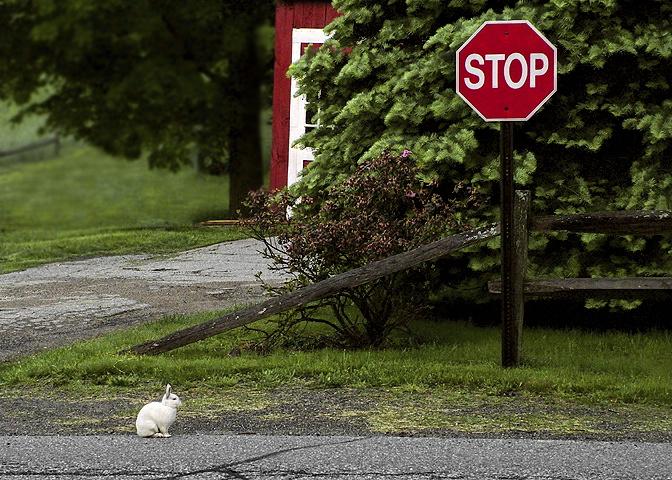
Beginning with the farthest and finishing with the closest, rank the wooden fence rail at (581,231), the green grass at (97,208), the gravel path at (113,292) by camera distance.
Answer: the gravel path at (113,292), the green grass at (97,208), the wooden fence rail at (581,231)

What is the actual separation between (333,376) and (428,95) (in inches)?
117

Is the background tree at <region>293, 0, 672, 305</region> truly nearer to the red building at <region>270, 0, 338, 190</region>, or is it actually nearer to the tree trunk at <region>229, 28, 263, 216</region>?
the red building at <region>270, 0, 338, 190</region>

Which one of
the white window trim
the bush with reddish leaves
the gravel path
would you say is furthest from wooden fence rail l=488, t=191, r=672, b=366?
the white window trim

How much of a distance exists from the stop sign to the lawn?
1891mm

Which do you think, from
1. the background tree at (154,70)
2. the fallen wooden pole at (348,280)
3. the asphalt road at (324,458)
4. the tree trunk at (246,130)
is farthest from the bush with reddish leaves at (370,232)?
the tree trunk at (246,130)

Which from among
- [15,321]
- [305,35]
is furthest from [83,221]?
[15,321]

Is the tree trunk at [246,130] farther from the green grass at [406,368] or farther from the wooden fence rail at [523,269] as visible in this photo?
the wooden fence rail at [523,269]

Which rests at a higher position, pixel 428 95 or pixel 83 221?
pixel 428 95

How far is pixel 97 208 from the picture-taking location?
25.1 meters

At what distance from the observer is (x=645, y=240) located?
10.9 m

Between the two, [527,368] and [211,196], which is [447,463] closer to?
[527,368]

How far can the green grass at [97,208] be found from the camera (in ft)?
33.8

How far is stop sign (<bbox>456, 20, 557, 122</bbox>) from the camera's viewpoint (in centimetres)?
930

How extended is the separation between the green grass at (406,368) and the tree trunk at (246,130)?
42.5 feet
